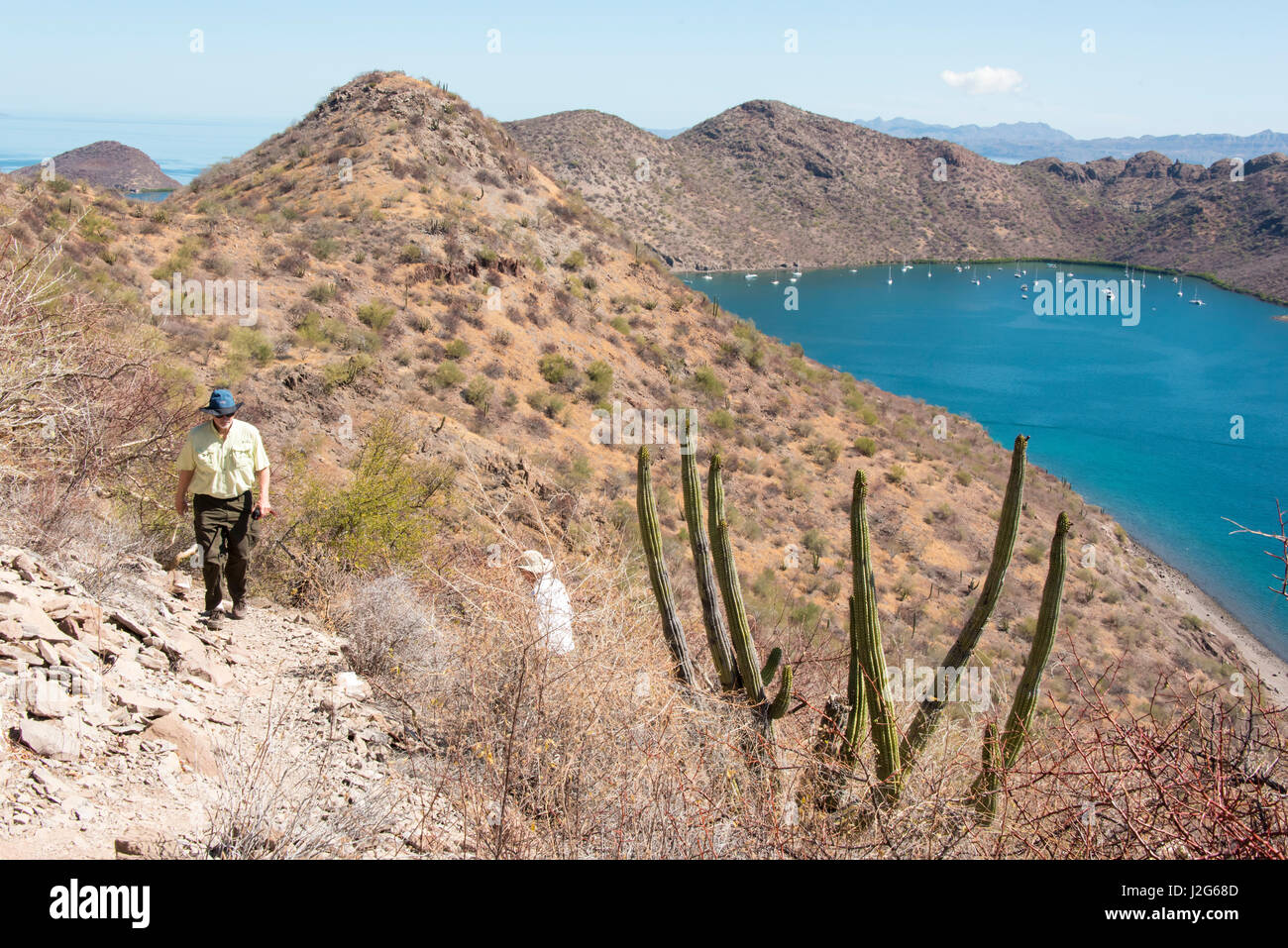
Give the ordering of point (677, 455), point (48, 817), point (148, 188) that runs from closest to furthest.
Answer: point (48, 817) < point (677, 455) < point (148, 188)

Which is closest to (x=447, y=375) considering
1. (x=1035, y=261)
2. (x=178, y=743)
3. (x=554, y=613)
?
(x=554, y=613)

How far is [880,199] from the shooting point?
104812 mm

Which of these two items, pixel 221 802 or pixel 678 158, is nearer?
pixel 221 802

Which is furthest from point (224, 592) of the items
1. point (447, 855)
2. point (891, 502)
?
point (891, 502)

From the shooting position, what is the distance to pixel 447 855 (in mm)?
3412

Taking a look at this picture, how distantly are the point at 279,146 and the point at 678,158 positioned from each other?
255 feet

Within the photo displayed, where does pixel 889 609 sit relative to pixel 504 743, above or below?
below

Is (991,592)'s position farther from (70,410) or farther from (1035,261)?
(1035,261)

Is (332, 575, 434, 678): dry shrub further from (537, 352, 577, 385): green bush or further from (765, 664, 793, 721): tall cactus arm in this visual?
(537, 352, 577, 385): green bush

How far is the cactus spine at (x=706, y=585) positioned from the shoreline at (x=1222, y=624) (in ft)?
67.6

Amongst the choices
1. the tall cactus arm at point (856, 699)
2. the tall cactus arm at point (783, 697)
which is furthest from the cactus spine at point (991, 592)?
the tall cactus arm at point (783, 697)

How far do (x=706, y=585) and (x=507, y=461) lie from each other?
7344mm
